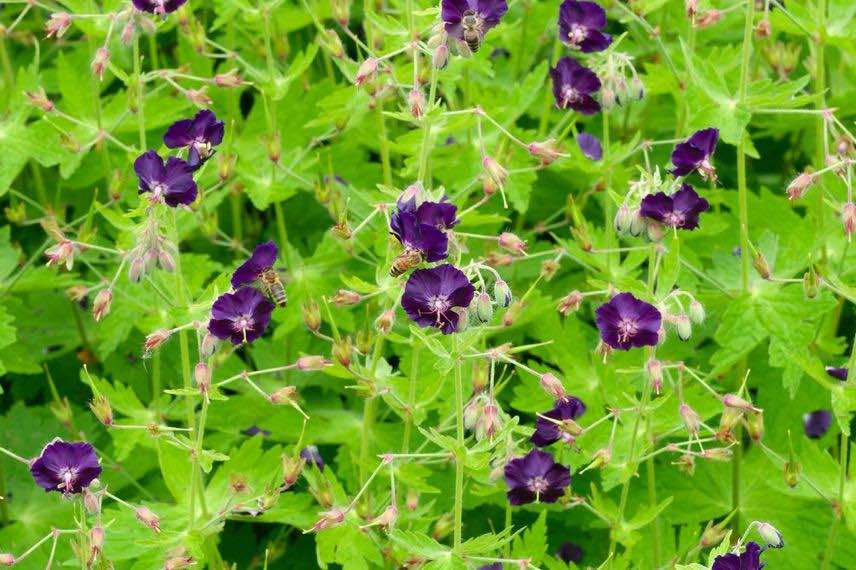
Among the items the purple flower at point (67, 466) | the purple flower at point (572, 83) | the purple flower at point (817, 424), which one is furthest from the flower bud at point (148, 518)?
the purple flower at point (817, 424)

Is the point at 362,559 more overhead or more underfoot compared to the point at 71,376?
more overhead

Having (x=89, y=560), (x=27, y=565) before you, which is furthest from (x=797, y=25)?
(x=27, y=565)

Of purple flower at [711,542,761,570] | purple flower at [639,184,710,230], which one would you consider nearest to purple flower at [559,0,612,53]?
purple flower at [639,184,710,230]

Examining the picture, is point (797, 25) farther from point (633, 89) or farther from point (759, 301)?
point (759, 301)

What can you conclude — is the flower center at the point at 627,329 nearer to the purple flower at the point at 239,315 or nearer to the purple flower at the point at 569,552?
the purple flower at the point at 239,315

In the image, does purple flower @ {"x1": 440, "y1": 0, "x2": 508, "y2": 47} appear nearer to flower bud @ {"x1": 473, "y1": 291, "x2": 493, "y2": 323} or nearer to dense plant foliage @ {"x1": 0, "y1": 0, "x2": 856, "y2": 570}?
dense plant foliage @ {"x1": 0, "y1": 0, "x2": 856, "y2": 570}
